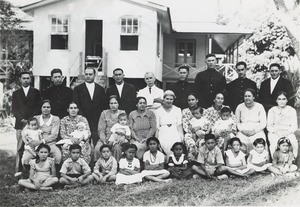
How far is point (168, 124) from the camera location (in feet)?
22.0

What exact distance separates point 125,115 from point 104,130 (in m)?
0.44

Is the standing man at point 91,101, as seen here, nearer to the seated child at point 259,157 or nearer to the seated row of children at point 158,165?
the seated row of children at point 158,165

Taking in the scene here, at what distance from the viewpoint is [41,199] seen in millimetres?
5160

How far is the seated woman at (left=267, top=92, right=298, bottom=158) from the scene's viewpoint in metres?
6.51

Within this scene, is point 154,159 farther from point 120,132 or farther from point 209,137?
point 209,137

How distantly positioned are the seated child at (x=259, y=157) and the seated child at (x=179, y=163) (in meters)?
0.98

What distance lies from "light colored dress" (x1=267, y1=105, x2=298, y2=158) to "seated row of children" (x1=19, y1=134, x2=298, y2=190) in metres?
0.29

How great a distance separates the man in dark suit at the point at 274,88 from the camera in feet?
22.6

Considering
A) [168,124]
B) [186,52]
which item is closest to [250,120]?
[168,124]

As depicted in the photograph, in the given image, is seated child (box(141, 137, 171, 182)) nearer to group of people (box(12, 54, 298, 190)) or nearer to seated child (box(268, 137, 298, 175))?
group of people (box(12, 54, 298, 190))

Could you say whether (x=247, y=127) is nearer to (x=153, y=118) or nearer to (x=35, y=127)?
(x=153, y=118)

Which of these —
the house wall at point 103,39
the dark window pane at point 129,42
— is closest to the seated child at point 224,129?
the house wall at point 103,39

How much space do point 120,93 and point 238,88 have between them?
2095 mm

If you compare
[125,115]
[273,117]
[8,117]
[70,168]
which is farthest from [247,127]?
[8,117]
